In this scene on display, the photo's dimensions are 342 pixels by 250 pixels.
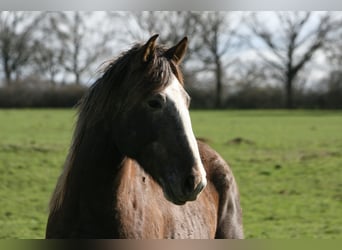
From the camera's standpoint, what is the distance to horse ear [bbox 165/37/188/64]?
2041 millimetres

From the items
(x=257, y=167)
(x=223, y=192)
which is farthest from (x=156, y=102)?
(x=257, y=167)

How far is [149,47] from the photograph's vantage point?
193 cm

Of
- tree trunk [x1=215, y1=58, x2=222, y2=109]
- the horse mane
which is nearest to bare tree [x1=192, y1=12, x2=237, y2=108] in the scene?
tree trunk [x1=215, y1=58, x2=222, y2=109]

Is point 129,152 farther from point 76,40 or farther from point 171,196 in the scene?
point 76,40

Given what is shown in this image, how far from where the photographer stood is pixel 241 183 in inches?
243

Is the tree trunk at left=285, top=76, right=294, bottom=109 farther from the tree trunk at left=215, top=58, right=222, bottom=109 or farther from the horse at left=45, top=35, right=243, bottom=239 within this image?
the horse at left=45, top=35, right=243, bottom=239

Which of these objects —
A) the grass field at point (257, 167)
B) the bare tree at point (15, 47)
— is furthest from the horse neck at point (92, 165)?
the bare tree at point (15, 47)

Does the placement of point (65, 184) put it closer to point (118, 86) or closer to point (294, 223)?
point (118, 86)

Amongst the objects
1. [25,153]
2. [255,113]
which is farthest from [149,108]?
[25,153]

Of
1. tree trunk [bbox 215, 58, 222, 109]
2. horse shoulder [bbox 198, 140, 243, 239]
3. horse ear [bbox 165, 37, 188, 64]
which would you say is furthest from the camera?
tree trunk [bbox 215, 58, 222, 109]

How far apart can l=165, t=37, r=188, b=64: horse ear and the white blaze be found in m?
0.14

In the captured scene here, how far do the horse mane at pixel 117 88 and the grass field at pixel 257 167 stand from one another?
2.12 m

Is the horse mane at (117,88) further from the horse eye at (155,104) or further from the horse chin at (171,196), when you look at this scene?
the horse chin at (171,196)

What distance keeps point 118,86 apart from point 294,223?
3280mm
